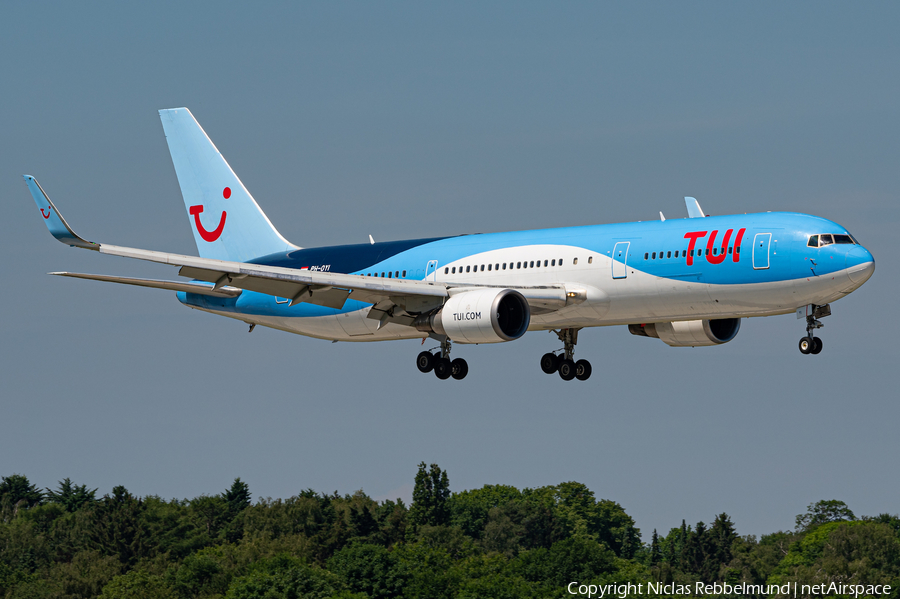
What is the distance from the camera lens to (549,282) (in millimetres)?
53812

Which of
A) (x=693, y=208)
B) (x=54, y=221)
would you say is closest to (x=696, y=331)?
(x=693, y=208)

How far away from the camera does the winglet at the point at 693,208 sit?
56594 millimetres

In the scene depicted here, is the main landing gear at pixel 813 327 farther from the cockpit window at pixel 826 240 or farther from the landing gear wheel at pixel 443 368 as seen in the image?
the landing gear wheel at pixel 443 368

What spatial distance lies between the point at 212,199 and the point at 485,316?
2376cm

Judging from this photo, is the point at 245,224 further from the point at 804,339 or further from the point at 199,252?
the point at 804,339

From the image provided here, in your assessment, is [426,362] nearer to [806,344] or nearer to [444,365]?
[444,365]

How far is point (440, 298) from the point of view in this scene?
54.1 m

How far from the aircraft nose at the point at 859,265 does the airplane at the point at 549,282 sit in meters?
0.05

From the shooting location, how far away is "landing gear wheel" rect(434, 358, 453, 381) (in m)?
57.1

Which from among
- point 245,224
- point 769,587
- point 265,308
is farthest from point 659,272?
point 769,587

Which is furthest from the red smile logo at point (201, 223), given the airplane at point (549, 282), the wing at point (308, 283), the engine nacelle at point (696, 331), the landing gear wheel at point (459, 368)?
the engine nacelle at point (696, 331)

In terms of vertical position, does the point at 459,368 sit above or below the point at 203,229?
below

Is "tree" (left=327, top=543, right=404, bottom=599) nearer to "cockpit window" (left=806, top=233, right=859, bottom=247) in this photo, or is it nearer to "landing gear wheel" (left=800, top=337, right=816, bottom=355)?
"landing gear wheel" (left=800, top=337, right=816, bottom=355)

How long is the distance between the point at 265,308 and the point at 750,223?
2428 centimetres
